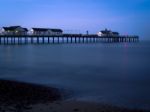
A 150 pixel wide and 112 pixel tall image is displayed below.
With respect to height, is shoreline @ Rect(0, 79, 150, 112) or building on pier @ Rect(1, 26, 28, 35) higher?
building on pier @ Rect(1, 26, 28, 35)

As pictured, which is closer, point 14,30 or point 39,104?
point 39,104

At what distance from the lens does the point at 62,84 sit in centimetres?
1298

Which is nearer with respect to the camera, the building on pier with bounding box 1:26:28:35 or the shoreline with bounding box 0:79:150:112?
the shoreline with bounding box 0:79:150:112

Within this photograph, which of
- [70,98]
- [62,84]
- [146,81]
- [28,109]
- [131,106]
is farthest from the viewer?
[146,81]

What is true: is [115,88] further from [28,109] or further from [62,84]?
[28,109]

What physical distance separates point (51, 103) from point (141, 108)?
2607 mm

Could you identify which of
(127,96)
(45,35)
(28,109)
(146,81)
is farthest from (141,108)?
(45,35)

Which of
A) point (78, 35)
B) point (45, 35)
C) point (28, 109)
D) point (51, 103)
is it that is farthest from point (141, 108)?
point (78, 35)

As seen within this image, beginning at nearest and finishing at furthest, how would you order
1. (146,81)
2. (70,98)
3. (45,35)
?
(70,98)
(146,81)
(45,35)

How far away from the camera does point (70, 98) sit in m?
9.47

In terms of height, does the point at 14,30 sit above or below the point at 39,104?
above

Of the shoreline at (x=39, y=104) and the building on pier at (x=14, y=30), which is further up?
the building on pier at (x=14, y=30)

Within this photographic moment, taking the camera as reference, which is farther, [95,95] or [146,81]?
[146,81]

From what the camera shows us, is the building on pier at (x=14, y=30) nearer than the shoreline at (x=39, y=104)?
No
